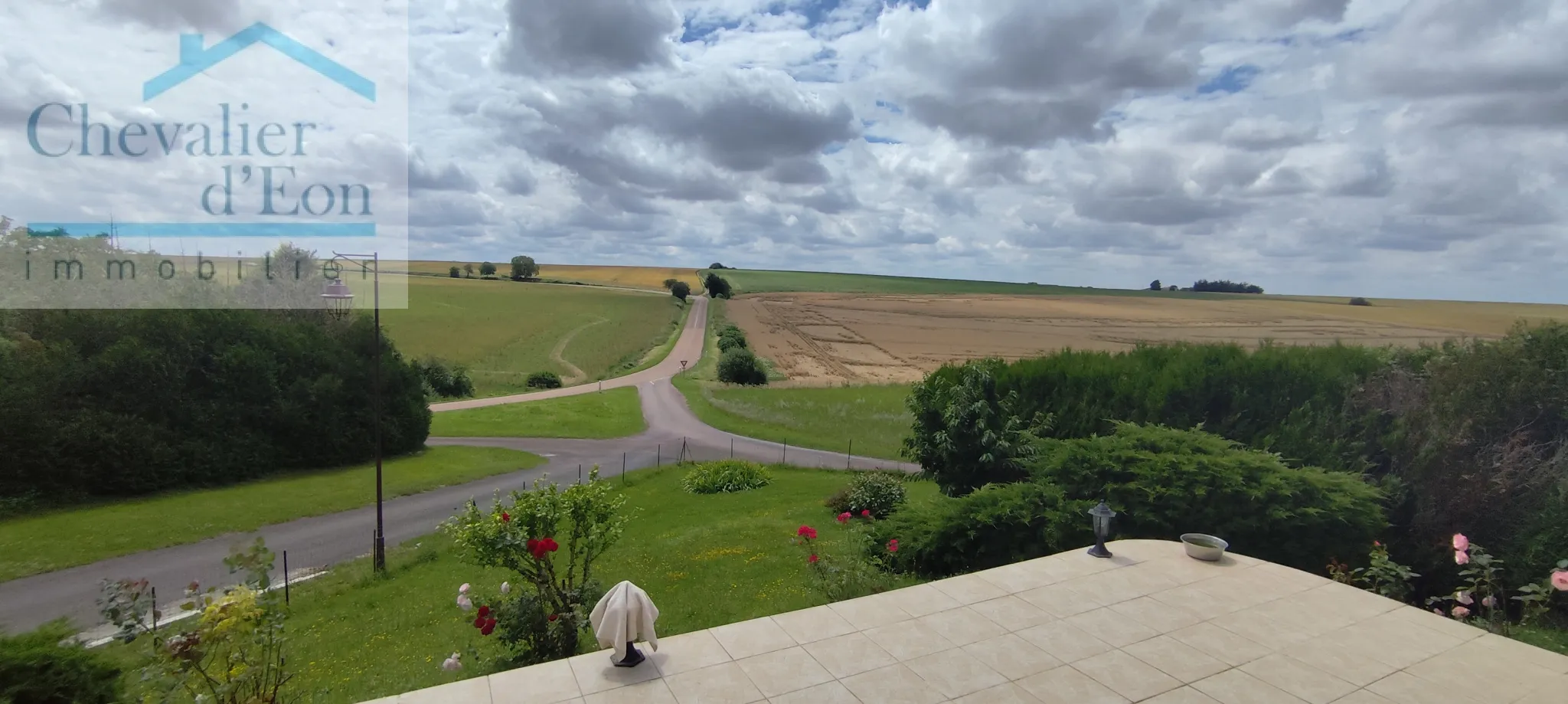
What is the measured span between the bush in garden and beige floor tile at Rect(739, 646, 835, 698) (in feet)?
8.06

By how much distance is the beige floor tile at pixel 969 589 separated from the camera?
782cm

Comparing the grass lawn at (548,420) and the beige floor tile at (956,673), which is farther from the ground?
the beige floor tile at (956,673)

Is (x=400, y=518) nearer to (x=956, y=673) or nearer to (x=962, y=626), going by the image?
(x=962, y=626)

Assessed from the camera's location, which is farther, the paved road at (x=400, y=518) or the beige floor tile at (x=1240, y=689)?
the paved road at (x=400, y=518)

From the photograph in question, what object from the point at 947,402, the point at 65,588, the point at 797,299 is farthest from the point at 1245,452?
the point at 797,299

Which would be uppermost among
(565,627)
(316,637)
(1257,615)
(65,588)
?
(1257,615)

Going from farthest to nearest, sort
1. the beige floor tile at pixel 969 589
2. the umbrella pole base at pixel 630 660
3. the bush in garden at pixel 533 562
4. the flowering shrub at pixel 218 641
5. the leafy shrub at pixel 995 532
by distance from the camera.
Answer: the leafy shrub at pixel 995 532 < the beige floor tile at pixel 969 589 < the bush in garden at pixel 533 562 < the umbrella pole base at pixel 630 660 < the flowering shrub at pixel 218 641

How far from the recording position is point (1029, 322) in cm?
5350

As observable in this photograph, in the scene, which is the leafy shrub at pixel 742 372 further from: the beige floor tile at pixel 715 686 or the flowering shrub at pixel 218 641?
the flowering shrub at pixel 218 641

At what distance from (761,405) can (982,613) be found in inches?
1186

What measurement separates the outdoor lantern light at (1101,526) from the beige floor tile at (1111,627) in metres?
1.60

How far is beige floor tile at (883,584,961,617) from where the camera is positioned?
749 cm

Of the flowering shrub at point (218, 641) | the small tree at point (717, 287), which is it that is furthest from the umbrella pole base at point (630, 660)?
the small tree at point (717, 287)

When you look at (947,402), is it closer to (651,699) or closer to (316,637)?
(651,699)
